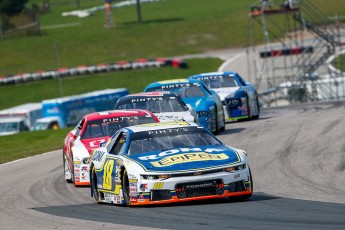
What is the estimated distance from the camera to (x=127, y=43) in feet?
244

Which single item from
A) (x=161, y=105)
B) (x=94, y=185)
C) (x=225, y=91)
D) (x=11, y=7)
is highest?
(x=11, y=7)

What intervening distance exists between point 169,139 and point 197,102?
11652 millimetres

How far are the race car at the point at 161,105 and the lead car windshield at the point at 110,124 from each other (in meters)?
4.85

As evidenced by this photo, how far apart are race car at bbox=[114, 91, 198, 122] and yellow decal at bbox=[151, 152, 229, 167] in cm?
952

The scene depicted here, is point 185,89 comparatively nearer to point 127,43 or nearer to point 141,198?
point 141,198

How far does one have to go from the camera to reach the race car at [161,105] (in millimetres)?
22875

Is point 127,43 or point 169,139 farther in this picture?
point 127,43

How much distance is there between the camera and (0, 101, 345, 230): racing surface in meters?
11.2

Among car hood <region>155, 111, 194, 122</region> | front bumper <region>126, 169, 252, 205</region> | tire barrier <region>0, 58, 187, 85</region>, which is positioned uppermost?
front bumper <region>126, 169, 252, 205</region>

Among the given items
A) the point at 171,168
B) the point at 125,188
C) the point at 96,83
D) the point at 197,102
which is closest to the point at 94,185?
the point at 125,188

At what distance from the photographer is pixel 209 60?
64938 millimetres

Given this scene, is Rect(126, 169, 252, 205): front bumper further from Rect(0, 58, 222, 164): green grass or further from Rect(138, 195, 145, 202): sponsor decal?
Rect(0, 58, 222, 164): green grass

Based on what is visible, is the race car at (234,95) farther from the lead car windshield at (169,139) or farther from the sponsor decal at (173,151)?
the sponsor decal at (173,151)

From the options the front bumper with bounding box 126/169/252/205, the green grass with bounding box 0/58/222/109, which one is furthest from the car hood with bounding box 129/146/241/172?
the green grass with bounding box 0/58/222/109
